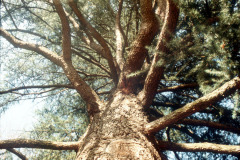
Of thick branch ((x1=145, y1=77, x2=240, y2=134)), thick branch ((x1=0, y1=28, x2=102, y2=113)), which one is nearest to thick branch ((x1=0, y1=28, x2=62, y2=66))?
thick branch ((x1=0, y1=28, x2=102, y2=113))

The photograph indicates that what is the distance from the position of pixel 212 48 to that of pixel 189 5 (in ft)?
1.76

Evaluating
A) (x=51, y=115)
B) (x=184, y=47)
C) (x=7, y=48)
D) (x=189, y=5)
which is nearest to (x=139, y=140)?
(x=184, y=47)

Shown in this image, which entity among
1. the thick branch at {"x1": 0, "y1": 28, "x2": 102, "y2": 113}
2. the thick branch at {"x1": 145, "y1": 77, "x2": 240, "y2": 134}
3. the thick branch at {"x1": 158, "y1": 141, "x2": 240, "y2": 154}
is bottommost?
the thick branch at {"x1": 158, "y1": 141, "x2": 240, "y2": 154}

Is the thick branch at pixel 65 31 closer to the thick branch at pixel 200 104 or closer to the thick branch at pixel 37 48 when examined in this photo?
the thick branch at pixel 37 48

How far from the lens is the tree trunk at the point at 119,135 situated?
178cm

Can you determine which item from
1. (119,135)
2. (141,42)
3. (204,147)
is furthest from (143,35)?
(204,147)

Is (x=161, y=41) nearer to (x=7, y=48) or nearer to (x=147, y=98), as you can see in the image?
(x=147, y=98)

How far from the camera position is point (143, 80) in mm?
3422

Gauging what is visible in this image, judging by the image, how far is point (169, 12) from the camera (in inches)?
83.8

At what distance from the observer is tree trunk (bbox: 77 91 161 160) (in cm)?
178

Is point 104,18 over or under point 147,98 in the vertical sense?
over

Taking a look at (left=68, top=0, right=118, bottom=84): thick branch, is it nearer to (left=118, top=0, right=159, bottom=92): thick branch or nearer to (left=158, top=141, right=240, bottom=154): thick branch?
(left=118, top=0, right=159, bottom=92): thick branch

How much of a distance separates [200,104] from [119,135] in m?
0.96

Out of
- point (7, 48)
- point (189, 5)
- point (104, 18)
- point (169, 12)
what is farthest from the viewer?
point (104, 18)
